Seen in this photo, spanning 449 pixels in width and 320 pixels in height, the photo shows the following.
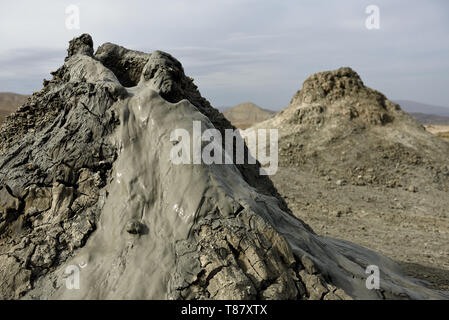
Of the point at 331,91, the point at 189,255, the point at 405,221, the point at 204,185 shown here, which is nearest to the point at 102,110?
the point at 204,185

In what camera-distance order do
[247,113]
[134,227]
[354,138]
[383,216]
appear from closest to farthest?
[134,227]
[383,216]
[354,138]
[247,113]

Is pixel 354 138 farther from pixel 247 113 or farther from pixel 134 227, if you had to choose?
pixel 247 113

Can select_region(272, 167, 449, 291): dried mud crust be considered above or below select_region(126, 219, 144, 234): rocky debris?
below

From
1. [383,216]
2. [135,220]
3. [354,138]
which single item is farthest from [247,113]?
[135,220]

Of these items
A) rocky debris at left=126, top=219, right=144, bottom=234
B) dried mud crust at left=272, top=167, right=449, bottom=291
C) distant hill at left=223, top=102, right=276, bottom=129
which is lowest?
dried mud crust at left=272, top=167, right=449, bottom=291

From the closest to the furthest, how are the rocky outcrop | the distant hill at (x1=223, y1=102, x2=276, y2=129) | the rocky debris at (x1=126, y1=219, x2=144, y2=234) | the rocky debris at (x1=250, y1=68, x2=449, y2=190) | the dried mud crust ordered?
1. the rocky outcrop
2. the rocky debris at (x1=126, y1=219, x2=144, y2=234)
3. the dried mud crust
4. the rocky debris at (x1=250, y1=68, x2=449, y2=190)
5. the distant hill at (x1=223, y1=102, x2=276, y2=129)

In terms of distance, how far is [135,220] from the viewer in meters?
3.23

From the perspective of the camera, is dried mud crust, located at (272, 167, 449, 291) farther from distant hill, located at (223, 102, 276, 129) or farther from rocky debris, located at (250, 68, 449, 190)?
distant hill, located at (223, 102, 276, 129)

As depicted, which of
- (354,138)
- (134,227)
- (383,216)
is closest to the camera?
(134,227)

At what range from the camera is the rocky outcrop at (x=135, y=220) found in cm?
299

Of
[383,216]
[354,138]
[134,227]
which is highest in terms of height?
[354,138]

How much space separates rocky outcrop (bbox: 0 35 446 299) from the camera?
299 cm

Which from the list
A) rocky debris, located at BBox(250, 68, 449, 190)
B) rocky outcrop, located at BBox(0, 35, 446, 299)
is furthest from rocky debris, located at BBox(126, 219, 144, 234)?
rocky debris, located at BBox(250, 68, 449, 190)
